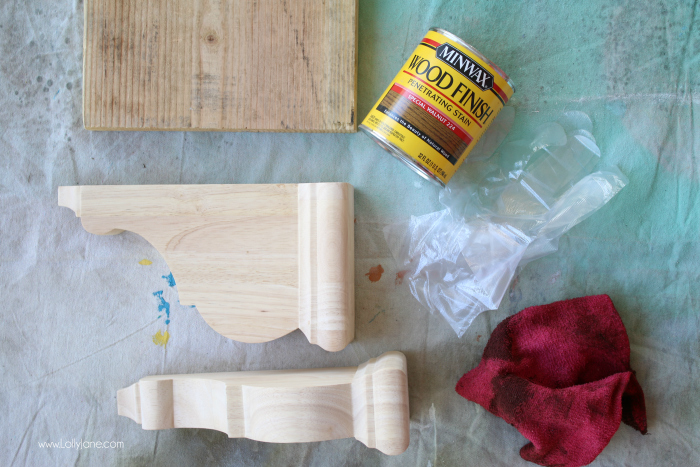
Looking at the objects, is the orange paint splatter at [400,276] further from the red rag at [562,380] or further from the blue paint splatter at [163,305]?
the blue paint splatter at [163,305]

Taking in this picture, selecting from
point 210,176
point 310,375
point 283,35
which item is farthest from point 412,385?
point 283,35

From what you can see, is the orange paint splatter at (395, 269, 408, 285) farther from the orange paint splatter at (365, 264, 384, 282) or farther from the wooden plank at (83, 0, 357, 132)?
the wooden plank at (83, 0, 357, 132)

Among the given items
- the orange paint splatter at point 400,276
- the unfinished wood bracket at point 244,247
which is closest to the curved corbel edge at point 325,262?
the unfinished wood bracket at point 244,247

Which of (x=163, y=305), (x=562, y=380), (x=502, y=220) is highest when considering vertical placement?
(x=502, y=220)

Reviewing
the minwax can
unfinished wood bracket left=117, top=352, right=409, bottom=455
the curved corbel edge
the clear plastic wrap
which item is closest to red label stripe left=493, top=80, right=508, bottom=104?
the minwax can

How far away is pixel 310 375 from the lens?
626 mm

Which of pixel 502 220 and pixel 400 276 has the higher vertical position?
pixel 502 220

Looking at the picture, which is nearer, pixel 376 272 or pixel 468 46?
pixel 468 46

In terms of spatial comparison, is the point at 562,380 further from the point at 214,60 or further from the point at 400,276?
the point at 214,60

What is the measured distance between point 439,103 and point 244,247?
337 mm

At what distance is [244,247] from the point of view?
24.4 inches

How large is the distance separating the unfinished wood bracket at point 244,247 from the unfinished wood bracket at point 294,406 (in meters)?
0.07

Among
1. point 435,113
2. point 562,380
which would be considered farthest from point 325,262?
point 562,380

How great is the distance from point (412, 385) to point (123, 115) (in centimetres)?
61
